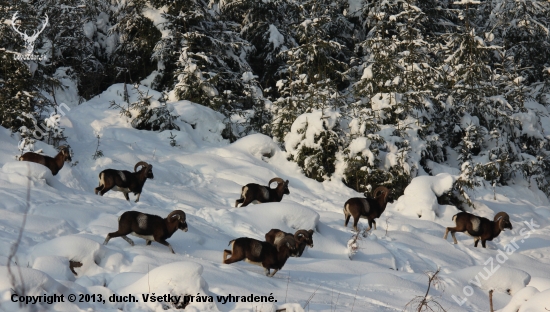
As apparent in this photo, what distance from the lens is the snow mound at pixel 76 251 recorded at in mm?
6789

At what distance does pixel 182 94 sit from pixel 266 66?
582 centimetres

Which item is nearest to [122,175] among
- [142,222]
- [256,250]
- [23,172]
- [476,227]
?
[23,172]

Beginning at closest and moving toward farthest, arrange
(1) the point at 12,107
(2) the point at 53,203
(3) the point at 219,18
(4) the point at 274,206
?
(2) the point at 53,203 → (4) the point at 274,206 → (1) the point at 12,107 → (3) the point at 219,18

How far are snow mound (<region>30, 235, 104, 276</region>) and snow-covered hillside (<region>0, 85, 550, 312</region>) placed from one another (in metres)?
0.02

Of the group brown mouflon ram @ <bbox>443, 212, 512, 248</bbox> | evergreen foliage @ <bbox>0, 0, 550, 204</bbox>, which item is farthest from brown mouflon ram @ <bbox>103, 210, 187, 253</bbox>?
evergreen foliage @ <bbox>0, 0, 550, 204</bbox>

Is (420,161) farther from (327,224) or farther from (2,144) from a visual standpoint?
(2,144)

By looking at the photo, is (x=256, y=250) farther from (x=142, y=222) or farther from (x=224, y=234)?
(x=224, y=234)

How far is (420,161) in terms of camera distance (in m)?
20.5

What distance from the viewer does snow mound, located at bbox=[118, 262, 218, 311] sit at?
5754 millimetres

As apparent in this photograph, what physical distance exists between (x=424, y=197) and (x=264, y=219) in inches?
269

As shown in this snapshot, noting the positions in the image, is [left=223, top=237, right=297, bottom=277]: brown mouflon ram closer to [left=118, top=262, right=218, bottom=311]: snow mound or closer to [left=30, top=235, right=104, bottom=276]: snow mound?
[left=30, top=235, right=104, bottom=276]: snow mound

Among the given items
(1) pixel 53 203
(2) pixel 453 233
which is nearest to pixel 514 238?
(2) pixel 453 233

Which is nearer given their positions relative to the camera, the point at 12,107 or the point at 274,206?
the point at 274,206

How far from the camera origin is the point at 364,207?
43.0 ft
